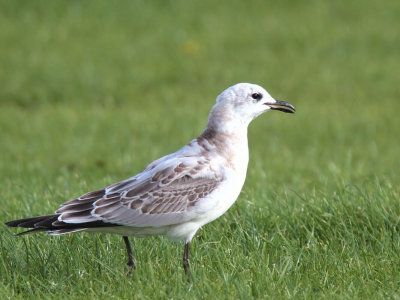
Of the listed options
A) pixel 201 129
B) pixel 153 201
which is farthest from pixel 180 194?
pixel 201 129

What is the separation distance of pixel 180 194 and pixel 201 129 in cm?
628

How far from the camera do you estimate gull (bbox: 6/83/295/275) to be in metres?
4.78

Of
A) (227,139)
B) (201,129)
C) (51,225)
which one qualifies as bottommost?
(201,129)

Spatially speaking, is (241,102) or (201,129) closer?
(241,102)

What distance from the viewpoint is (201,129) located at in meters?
11.1

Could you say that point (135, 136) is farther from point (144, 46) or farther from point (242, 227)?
point (242, 227)

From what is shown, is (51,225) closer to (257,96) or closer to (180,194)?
(180,194)

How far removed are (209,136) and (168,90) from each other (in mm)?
8304

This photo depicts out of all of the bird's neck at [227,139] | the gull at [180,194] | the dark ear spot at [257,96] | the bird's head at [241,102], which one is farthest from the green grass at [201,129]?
the dark ear spot at [257,96]

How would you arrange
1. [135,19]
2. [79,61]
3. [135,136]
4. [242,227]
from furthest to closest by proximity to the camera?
1. [135,19]
2. [79,61]
3. [135,136]
4. [242,227]

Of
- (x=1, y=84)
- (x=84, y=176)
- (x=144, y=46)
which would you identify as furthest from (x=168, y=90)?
(x=84, y=176)

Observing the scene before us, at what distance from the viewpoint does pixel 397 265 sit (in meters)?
5.01

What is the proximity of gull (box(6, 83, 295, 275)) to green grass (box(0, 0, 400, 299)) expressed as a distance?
0.31 meters

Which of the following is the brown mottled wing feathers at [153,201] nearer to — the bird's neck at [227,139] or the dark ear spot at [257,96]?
the bird's neck at [227,139]
